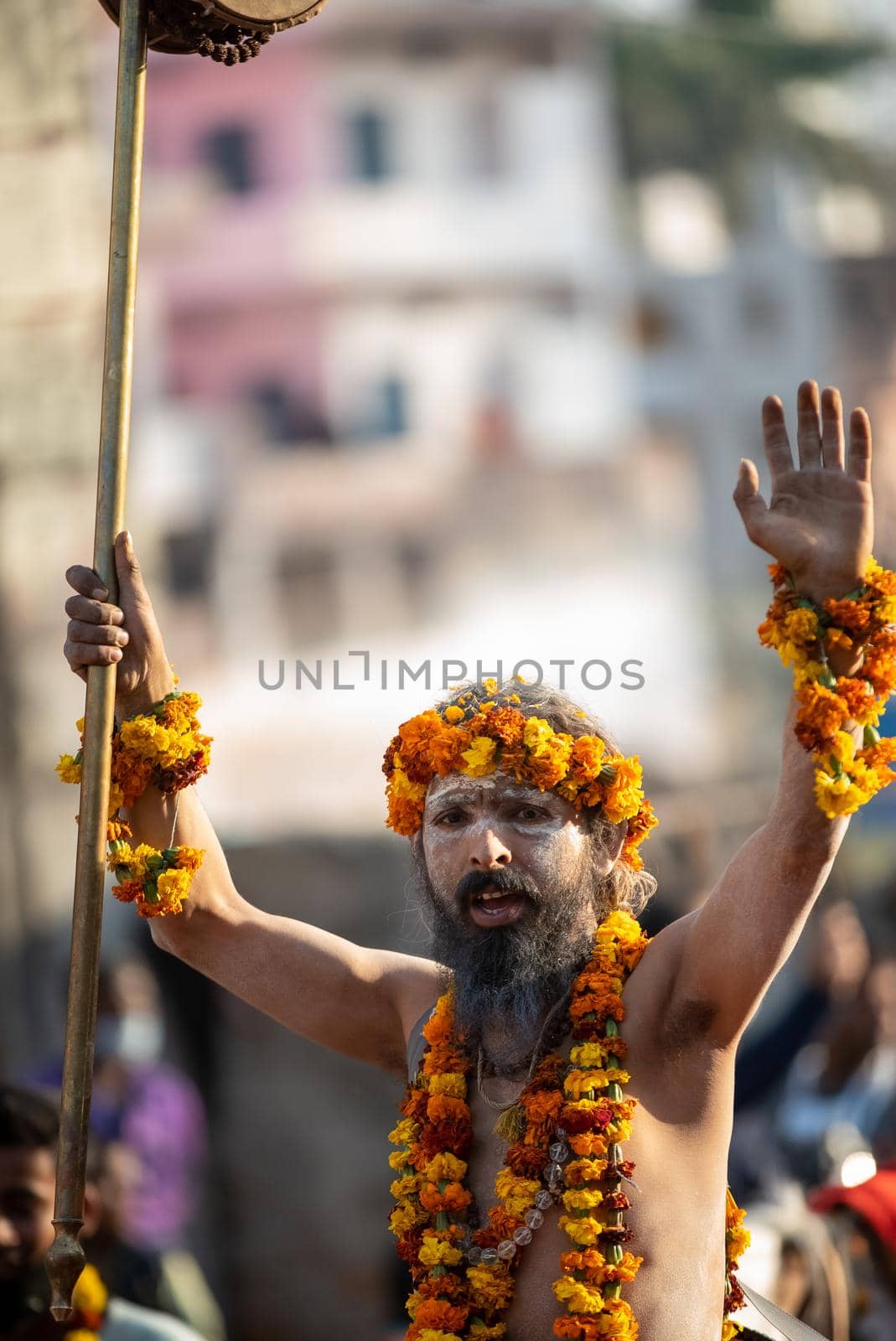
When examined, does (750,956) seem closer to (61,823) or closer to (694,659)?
(61,823)

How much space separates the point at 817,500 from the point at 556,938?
109 centimetres

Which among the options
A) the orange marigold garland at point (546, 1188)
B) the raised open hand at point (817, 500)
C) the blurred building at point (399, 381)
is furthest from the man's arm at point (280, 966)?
the blurred building at point (399, 381)

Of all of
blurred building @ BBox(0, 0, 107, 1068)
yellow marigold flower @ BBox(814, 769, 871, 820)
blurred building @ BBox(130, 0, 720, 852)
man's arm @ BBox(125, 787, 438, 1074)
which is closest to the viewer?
yellow marigold flower @ BBox(814, 769, 871, 820)

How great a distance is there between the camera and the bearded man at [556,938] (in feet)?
11.3

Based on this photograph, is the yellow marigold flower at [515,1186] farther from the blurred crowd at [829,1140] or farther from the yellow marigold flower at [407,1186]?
the blurred crowd at [829,1140]

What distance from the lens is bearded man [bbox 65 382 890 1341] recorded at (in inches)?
135

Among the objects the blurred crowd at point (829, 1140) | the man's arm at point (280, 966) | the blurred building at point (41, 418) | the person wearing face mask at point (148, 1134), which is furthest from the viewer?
the blurred building at point (41, 418)

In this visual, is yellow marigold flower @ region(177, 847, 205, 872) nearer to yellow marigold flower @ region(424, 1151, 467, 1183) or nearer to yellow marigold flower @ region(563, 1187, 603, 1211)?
yellow marigold flower @ region(424, 1151, 467, 1183)

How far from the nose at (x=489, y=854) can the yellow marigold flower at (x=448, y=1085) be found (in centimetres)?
46

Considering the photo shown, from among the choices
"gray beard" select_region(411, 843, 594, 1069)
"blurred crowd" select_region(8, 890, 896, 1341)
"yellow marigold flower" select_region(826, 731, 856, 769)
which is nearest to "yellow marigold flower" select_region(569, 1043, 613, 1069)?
"gray beard" select_region(411, 843, 594, 1069)

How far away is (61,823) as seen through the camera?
40.6ft

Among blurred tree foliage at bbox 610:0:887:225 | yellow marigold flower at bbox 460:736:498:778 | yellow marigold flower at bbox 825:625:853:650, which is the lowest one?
yellow marigold flower at bbox 460:736:498:778

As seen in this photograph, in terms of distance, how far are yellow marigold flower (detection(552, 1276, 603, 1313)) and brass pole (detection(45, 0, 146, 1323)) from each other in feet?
3.18

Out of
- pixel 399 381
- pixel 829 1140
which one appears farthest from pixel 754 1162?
pixel 399 381
